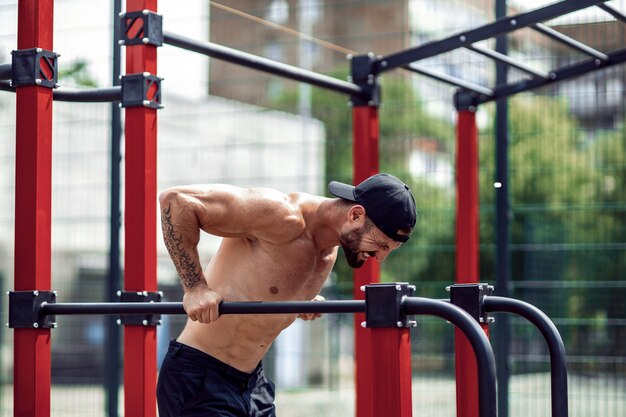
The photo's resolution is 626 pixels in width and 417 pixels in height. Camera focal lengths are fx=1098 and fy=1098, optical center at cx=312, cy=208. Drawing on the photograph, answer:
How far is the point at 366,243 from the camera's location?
3.25 metres

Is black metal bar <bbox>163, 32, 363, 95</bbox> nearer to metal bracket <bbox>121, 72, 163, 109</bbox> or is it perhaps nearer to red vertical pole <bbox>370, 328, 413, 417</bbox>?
metal bracket <bbox>121, 72, 163, 109</bbox>

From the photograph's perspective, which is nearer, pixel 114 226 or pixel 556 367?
pixel 556 367

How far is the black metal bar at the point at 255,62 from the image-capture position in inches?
164

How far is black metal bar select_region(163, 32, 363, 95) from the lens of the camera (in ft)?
13.7

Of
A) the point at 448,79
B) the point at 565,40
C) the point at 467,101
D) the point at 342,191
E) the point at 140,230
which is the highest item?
the point at 565,40

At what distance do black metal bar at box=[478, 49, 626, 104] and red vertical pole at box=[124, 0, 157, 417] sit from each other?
241 cm

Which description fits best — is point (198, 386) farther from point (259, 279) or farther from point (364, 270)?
point (364, 270)

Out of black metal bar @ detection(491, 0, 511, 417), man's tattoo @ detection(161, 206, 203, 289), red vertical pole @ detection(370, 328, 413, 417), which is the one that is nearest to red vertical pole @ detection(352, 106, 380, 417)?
black metal bar @ detection(491, 0, 511, 417)


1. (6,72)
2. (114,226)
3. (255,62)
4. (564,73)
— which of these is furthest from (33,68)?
(564,73)

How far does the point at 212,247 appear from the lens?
12.7 m

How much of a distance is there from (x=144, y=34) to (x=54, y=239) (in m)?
5.28

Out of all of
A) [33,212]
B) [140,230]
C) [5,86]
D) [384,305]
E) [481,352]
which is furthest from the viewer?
[5,86]

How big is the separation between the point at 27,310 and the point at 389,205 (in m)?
1.16

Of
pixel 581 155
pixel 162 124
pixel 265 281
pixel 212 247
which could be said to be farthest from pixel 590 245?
pixel 212 247
